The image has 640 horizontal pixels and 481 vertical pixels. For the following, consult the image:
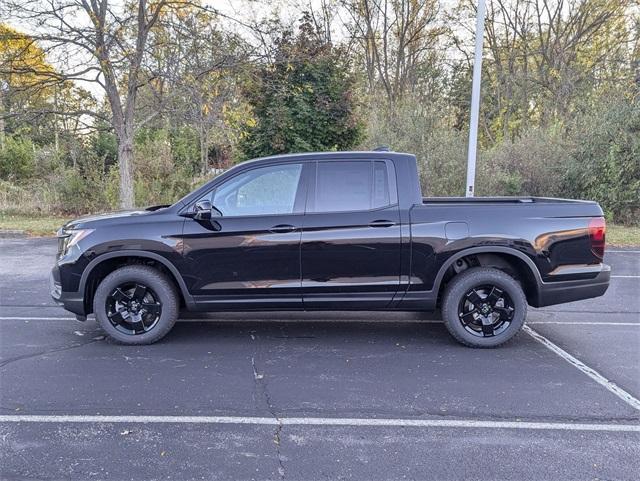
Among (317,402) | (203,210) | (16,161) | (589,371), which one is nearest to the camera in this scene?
(317,402)

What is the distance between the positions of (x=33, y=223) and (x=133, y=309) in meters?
11.0

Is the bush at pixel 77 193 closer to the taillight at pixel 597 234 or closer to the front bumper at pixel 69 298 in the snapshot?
the front bumper at pixel 69 298

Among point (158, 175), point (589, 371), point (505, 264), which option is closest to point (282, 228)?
point (505, 264)

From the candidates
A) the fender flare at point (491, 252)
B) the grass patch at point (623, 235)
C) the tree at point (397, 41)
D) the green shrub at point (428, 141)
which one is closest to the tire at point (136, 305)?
the fender flare at point (491, 252)

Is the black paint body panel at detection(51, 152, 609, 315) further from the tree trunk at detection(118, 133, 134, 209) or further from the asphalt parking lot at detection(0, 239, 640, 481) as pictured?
the tree trunk at detection(118, 133, 134, 209)

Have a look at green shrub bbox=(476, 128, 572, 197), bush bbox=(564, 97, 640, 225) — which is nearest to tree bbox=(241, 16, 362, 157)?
green shrub bbox=(476, 128, 572, 197)

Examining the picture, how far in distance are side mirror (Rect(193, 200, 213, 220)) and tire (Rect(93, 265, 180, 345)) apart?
2.43 feet

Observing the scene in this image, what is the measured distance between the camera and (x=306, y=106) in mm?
15180

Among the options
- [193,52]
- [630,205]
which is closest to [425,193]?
[630,205]

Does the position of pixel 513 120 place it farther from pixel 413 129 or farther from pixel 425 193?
pixel 425 193

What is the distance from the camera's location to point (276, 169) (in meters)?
5.11

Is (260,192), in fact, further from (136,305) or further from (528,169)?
(528,169)

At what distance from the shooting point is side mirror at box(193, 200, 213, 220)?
492 cm

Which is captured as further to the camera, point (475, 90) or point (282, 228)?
point (475, 90)
